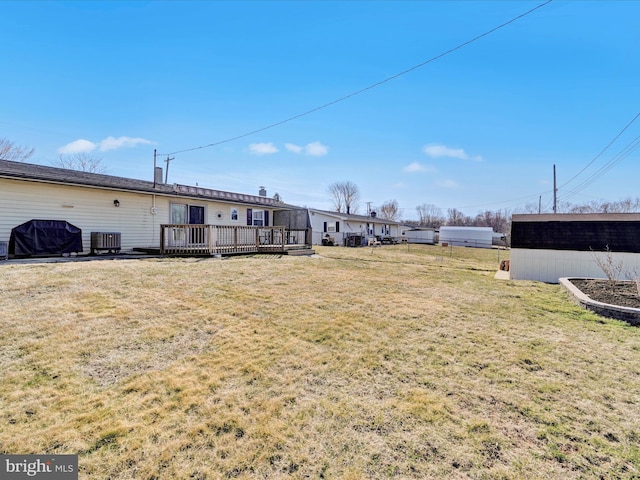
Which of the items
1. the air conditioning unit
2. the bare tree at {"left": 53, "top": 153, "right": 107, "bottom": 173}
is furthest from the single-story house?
the air conditioning unit

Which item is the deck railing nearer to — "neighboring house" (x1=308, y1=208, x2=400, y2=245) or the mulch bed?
the mulch bed

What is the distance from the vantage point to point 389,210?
69125 millimetres

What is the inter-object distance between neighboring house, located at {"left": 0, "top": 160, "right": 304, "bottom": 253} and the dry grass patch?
5.46 meters

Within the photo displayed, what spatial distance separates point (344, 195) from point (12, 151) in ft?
162

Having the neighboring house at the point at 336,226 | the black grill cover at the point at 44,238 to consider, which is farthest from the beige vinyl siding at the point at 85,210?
the neighboring house at the point at 336,226

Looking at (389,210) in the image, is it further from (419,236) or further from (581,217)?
(581,217)

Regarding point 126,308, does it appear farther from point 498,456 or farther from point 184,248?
point 184,248

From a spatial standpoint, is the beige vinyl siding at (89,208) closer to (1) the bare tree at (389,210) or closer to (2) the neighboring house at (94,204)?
(2) the neighboring house at (94,204)

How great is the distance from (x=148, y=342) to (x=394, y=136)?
53.2 ft

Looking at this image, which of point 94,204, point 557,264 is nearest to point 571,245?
point 557,264

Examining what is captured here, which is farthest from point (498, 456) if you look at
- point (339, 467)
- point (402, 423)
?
point (339, 467)

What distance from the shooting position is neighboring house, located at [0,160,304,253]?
9.33 m

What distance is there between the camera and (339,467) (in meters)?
1.98

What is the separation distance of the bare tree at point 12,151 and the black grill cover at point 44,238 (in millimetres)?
19805
